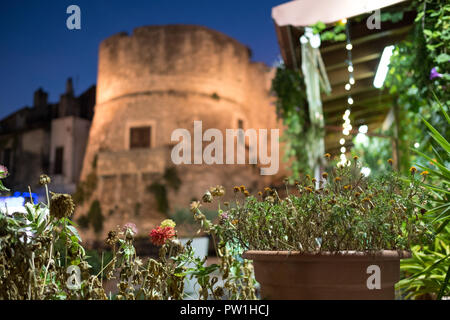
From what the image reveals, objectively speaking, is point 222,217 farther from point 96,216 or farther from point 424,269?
point 96,216

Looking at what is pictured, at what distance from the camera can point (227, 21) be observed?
19188 millimetres

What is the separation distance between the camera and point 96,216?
618 inches

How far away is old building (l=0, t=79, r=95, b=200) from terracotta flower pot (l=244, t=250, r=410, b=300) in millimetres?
18379

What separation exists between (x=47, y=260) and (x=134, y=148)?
15184 mm

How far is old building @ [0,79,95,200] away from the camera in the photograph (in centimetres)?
1933

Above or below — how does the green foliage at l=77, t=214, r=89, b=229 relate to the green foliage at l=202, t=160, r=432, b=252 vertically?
below

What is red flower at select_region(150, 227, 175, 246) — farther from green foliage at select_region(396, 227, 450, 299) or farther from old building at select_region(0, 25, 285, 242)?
old building at select_region(0, 25, 285, 242)

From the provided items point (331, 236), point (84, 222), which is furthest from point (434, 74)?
point (84, 222)

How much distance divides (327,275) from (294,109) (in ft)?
15.8

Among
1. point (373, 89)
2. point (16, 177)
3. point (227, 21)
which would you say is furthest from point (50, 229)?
point (16, 177)

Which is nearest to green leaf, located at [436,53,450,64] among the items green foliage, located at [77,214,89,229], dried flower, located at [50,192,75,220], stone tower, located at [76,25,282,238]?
dried flower, located at [50,192,75,220]

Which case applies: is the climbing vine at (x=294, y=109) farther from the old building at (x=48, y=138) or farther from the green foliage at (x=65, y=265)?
the old building at (x=48, y=138)

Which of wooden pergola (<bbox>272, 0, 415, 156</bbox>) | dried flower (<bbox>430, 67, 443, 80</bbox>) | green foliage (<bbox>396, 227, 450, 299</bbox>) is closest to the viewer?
green foliage (<bbox>396, 227, 450, 299</bbox>)
